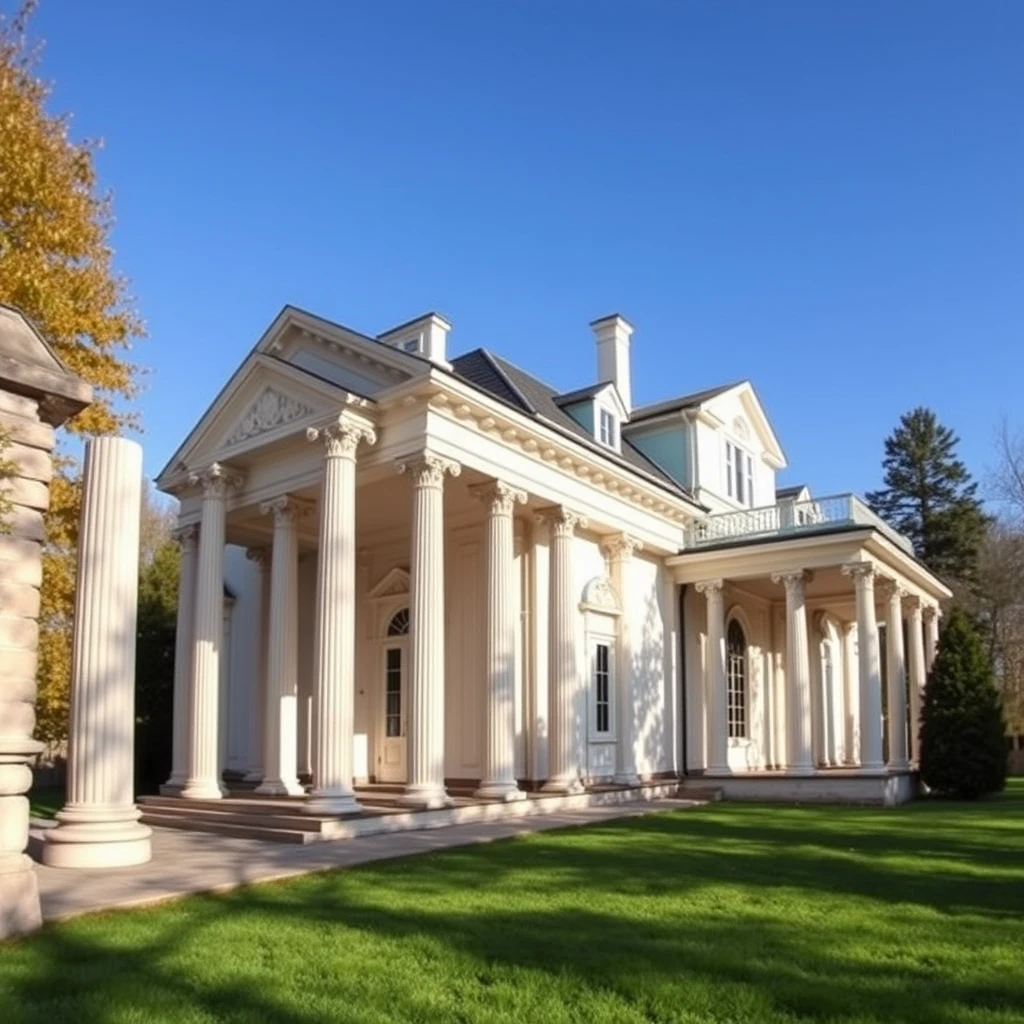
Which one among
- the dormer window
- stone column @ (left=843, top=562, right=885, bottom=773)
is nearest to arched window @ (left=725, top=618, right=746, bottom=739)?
stone column @ (left=843, top=562, right=885, bottom=773)

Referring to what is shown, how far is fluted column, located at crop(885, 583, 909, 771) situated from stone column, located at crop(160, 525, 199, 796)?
Result: 540 inches

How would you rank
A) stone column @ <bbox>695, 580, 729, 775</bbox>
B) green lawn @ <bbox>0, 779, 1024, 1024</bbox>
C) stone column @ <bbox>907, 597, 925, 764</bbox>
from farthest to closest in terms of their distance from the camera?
stone column @ <bbox>907, 597, 925, 764</bbox>, stone column @ <bbox>695, 580, 729, 775</bbox>, green lawn @ <bbox>0, 779, 1024, 1024</bbox>

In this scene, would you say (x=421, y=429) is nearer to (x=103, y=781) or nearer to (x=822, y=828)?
(x=103, y=781)

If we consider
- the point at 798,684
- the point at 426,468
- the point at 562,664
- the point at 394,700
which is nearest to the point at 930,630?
the point at 798,684

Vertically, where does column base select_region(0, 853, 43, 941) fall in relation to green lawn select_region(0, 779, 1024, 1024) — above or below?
above

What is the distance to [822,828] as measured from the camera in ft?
44.9

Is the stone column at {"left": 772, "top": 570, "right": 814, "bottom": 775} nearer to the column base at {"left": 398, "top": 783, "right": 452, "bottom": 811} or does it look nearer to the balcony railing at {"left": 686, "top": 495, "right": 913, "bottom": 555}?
the balcony railing at {"left": 686, "top": 495, "right": 913, "bottom": 555}

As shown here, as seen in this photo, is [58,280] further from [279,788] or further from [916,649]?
[916,649]

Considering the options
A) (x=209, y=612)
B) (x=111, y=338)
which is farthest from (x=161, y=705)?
(x=111, y=338)

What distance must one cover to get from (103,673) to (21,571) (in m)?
3.15

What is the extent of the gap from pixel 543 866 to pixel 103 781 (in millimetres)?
4398

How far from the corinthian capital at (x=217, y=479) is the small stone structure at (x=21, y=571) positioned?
9.67m

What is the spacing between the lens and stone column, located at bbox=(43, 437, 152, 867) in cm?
988

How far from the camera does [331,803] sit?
43.0 ft
